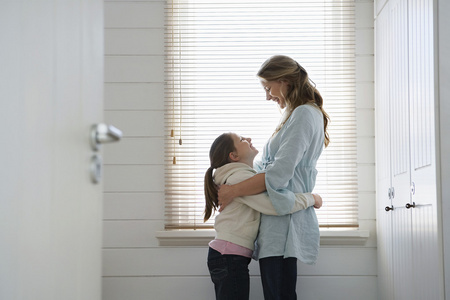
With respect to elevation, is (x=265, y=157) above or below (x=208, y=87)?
below

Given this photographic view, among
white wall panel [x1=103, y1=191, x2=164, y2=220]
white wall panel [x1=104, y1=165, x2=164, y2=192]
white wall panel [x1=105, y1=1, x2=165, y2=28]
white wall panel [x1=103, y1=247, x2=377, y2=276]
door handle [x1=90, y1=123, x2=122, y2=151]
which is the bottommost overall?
white wall panel [x1=103, y1=247, x2=377, y2=276]

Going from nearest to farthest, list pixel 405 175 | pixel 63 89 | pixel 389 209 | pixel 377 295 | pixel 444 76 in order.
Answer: pixel 63 89 → pixel 444 76 → pixel 405 175 → pixel 389 209 → pixel 377 295

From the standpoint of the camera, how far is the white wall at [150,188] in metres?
3.35

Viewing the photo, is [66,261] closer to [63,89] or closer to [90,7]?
[63,89]

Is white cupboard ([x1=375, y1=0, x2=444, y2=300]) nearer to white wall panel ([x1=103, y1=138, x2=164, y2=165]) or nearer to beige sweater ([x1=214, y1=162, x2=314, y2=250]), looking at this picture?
beige sweater ([x1=214, y1=162, x2=314, y2=250])

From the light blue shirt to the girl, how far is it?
48 mm

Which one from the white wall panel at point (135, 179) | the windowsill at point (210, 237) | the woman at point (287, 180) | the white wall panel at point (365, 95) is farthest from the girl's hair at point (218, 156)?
the white wall panel at point (365, 95)

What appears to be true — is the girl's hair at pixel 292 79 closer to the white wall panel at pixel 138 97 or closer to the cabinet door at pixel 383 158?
the cabinet door at pixel 383 158

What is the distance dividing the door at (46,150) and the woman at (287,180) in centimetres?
134

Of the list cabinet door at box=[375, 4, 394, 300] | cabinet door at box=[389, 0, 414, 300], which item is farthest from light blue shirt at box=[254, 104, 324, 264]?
cabinet door at box=[375, 4, 394, 300]

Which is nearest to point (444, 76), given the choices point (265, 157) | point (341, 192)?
point (265, 157)

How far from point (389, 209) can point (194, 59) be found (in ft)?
4.29

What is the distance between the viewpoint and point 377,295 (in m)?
3.34

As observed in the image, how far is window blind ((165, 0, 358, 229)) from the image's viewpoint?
11.1 ft
